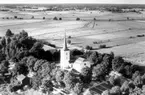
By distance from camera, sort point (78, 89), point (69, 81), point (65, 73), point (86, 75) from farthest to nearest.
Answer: point (86, 75), point (65, 73), point (69, 81), point (78, 89)

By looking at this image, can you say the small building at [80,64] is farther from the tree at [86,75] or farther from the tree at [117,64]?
the tree at [117,64]

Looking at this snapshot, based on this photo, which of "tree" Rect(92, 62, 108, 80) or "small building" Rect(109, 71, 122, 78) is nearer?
"tree" Rect(92, 62, 108, 80)

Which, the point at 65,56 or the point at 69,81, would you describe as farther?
the point at 65,56

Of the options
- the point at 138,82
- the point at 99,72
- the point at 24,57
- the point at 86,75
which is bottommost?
the point at 138,82

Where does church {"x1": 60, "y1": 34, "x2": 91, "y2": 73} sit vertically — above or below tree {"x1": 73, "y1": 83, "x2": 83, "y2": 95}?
above

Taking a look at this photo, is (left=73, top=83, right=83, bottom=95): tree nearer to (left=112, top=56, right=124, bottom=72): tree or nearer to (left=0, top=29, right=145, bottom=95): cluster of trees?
(left=0, top=29, right=145, bottom=95): cluster of trees

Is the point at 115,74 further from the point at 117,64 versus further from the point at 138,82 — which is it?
the point at 138,82

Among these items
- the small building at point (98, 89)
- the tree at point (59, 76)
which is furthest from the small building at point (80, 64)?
the small building at point (98, 89)

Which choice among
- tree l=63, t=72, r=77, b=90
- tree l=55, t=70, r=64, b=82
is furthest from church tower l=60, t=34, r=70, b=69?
tree l=63, t=72, r=77, b=90

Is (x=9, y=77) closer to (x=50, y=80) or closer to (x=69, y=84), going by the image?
(x=50, y=80)

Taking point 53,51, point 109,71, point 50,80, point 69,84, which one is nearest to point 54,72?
point 50,80

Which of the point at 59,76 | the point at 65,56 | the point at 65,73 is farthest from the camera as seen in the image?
the point at 65,56

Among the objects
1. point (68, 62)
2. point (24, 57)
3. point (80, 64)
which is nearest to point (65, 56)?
point (68, 62)
